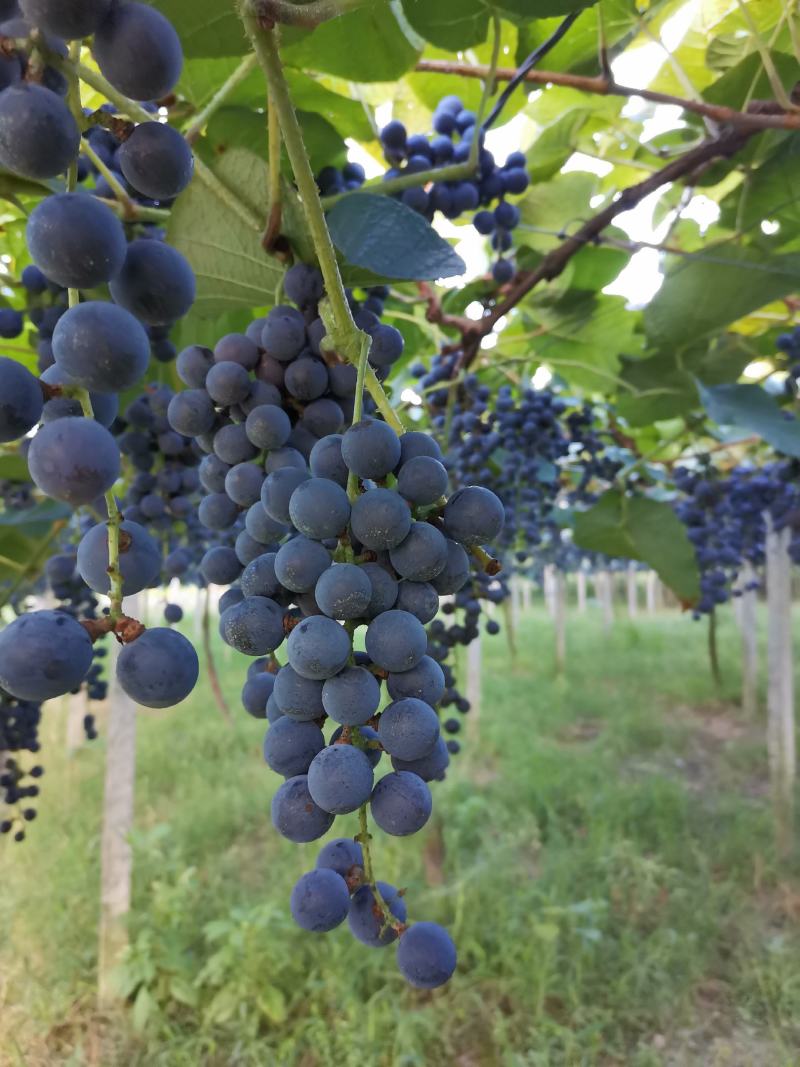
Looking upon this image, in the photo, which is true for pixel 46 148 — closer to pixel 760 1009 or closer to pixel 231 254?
pixel 231 254

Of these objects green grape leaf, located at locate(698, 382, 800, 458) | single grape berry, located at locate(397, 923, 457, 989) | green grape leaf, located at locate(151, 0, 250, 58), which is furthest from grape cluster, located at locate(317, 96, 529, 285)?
single grape berry, located at locate(397, 923, 457, 989)

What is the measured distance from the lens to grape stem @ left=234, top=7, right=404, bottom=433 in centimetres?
46

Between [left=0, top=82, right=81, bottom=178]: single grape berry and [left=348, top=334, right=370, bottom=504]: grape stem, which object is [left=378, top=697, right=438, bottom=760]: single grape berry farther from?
[left=0, top=82, right=81, bottom=178]: single grape berry

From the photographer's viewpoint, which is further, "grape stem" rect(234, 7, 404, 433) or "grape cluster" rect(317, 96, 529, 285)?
"grape cluster" rect(317, 96, 529, 285)

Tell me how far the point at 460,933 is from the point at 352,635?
323cm

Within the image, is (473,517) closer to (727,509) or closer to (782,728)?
(727,509)

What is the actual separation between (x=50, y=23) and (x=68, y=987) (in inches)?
145

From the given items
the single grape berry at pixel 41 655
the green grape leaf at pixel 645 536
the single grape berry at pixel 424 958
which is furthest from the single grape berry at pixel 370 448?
the green grape leaf at pixel 645 536

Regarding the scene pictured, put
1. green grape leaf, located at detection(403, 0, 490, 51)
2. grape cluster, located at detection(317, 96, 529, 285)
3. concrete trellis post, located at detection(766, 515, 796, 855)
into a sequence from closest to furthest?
1. green grape leaf, located at detection(403, 0, 490, 51)
2. grape cluster, located at detection(317, 96, 529, 285)
3. concrete trellis post, located at detection(766, 515, 796, 855)

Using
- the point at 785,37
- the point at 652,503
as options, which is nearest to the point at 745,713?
the point at 652,503

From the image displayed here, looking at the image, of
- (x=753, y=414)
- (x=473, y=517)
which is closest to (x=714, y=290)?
(x=753, y=414)

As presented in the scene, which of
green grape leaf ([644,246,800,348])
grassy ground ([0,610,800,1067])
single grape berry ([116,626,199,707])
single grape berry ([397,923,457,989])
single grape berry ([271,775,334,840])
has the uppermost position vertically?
green grape leaf ([644,246,800,348])

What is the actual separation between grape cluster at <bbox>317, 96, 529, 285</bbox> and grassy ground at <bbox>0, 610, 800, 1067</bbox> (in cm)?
280

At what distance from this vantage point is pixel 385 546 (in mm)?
527
